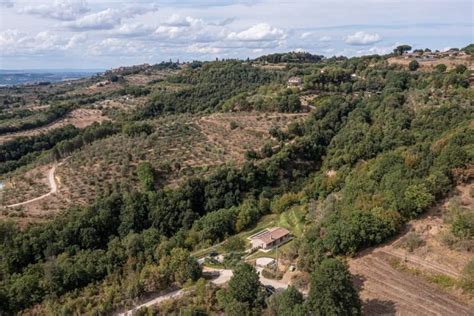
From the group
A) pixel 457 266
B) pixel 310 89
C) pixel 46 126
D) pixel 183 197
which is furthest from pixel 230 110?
pixel 457 266

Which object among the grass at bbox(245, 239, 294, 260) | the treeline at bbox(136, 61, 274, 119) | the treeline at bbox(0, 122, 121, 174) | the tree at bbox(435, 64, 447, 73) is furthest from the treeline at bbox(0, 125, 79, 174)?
the tree at bbox(435, 64, 447, 73)

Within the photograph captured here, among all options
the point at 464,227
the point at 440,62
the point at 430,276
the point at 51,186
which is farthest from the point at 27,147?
the point at 440,62

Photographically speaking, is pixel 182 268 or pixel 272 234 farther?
pixel 272 234

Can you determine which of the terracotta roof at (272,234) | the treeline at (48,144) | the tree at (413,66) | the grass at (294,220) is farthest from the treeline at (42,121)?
the tree at (413,66)

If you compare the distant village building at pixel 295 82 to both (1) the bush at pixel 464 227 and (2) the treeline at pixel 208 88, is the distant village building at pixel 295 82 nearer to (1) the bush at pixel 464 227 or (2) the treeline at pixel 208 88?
(2) the treeline at pixel 208 88

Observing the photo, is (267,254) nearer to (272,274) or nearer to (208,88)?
(272,274)

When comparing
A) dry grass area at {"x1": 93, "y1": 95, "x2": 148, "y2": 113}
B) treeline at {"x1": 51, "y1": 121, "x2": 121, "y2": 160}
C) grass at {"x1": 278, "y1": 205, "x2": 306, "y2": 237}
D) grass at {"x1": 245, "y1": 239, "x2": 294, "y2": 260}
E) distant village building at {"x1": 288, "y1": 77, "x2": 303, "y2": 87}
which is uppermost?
distant village building at {"x1": 288, "y1": 77, "x2": 303, "y2": 87}

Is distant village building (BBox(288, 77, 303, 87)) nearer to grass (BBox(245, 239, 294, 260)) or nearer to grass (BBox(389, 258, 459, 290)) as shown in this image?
grass (BBox(245, 239, 294, 260))
